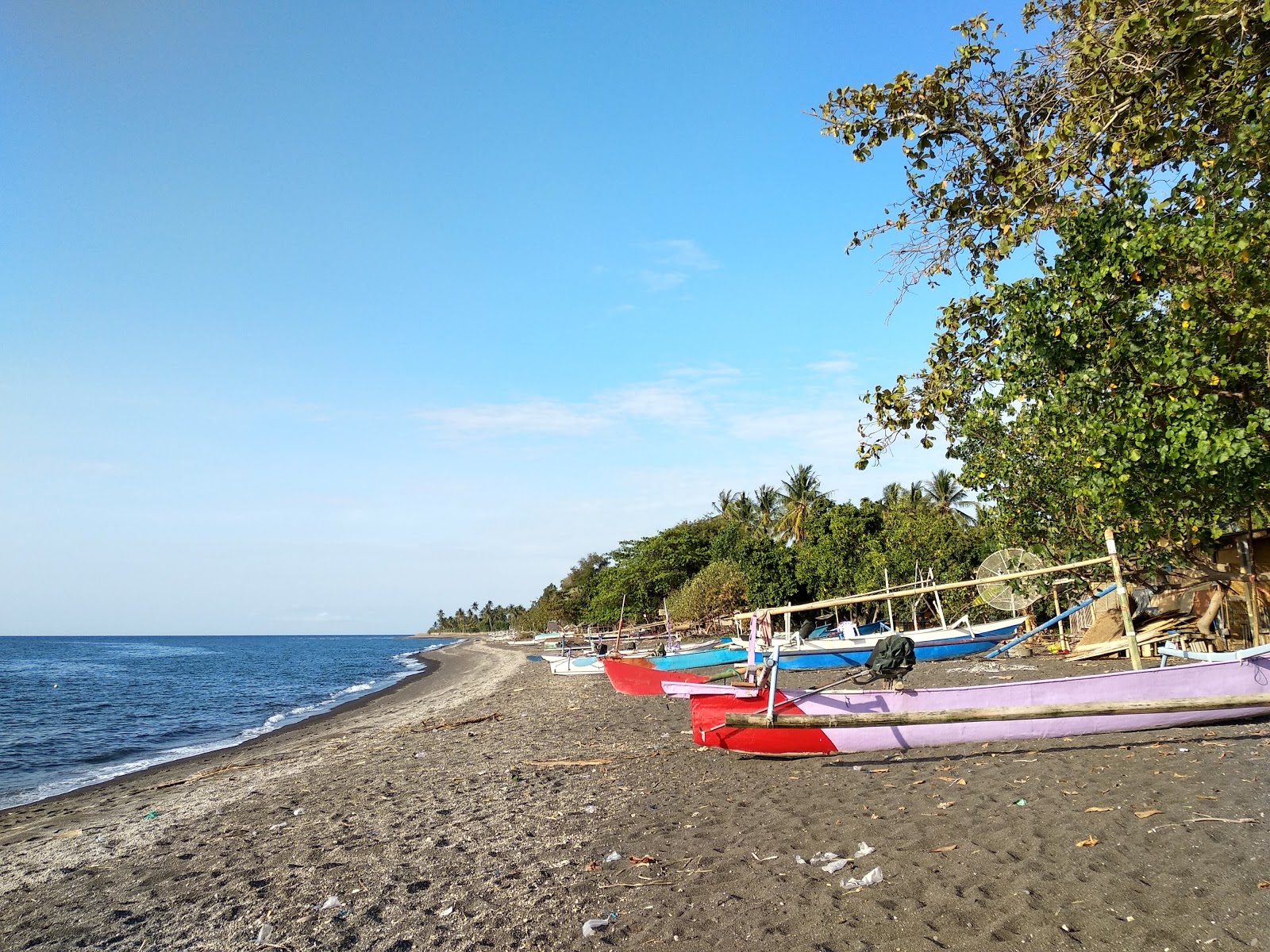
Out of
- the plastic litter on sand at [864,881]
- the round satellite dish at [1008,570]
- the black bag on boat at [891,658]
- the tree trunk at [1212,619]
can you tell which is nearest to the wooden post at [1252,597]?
the tree trunk at [1212,619]

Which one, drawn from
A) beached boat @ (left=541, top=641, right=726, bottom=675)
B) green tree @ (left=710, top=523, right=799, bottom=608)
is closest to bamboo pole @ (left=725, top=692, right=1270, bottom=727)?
beached boat @ (left=541, top=641, right=726, bottom=675)

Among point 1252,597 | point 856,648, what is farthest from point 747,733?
point 856,648

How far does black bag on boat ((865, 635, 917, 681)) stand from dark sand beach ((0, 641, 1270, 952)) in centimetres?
111

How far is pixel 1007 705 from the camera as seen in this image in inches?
345

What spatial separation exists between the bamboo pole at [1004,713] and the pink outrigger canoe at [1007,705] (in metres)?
0.11

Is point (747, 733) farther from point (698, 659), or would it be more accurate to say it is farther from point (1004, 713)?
point (698, 659)

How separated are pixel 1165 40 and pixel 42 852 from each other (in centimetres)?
1474

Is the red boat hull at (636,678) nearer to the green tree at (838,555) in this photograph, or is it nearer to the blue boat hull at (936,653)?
the blue boat hull at (936,653)

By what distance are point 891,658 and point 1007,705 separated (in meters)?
1.44

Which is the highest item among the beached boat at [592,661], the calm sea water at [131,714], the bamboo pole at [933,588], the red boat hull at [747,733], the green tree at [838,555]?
the green tree at [838,555]

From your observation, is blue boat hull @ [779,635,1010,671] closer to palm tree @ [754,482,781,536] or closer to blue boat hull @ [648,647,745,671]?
blue boat hull @ [648,647,745,671]

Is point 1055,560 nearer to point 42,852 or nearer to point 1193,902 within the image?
point 1193,902

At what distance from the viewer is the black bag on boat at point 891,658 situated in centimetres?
966

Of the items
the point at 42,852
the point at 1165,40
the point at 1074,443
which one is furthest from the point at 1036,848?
the point at 42,852
